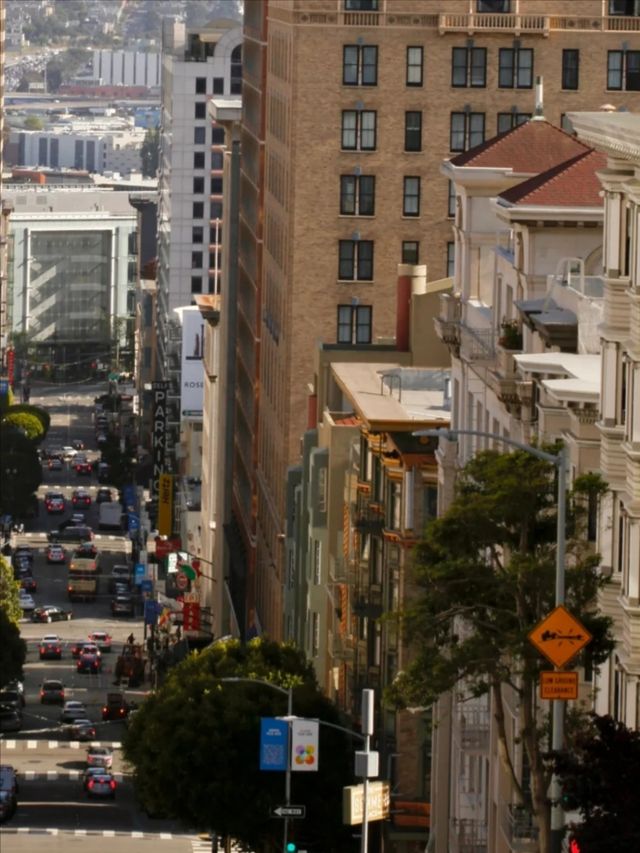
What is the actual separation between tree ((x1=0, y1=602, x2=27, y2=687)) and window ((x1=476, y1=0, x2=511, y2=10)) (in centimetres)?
4103

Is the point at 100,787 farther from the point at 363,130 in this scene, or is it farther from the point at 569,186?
the point at 569,186

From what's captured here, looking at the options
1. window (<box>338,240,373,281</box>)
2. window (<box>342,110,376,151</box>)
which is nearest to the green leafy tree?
window (<box>338,240,373,281</box>)

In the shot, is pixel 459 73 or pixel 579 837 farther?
pixel 459 73

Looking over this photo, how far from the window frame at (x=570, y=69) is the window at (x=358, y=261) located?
937 cm

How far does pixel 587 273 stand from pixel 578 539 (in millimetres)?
10633

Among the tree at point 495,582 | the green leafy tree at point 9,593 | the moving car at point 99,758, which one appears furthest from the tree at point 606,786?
the green leafy tree at point 9,593

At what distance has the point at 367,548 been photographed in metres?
87.3

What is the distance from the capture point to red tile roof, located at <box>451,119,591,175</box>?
70.2 metres

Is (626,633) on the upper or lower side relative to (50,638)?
upper

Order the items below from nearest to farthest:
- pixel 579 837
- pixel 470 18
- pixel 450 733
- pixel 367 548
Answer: pixel 579 837 < pixel 450 733 < pixel 367 548 < pixel 470 18

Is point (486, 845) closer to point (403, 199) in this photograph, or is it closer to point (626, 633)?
point (626, 633)

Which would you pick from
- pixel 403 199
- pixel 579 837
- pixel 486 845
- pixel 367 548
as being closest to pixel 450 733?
pixel 486 845

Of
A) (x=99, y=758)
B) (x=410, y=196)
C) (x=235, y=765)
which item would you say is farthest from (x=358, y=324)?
(x=235, y=765)

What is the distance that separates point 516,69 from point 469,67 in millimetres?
1765
